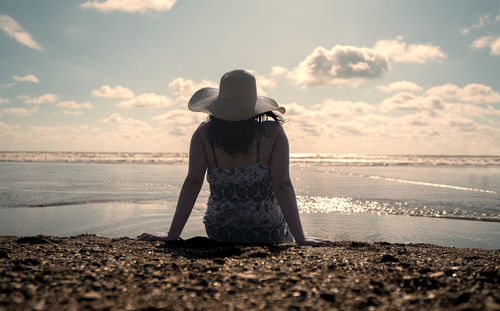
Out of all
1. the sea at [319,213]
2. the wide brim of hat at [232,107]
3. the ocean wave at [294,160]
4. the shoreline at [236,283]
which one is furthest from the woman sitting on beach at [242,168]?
the ocean wave at [294,160]

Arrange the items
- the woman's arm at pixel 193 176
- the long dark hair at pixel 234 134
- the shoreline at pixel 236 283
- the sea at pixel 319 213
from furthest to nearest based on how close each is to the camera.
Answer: the sea at pixel 319 213 < the woman's arm at pixel 193 176 < the long dark hair at pixel 234 134 < the shoreline at pixel 236 283

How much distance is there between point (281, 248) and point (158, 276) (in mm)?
1262

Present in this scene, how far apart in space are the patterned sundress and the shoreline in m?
0.56

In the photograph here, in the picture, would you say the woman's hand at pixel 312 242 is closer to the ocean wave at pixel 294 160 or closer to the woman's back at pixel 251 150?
the woman's back at pixel 251 150

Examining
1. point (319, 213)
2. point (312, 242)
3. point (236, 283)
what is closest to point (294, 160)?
point (319, 213)

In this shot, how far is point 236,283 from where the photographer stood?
2.06 m

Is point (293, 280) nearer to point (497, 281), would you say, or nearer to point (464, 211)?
point (497, 281)

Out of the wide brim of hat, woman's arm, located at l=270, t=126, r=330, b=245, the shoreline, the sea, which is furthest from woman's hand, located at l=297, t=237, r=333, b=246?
the sea

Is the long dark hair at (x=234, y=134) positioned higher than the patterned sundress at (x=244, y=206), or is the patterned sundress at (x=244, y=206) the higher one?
the long dark hair at (x=234, y=134)

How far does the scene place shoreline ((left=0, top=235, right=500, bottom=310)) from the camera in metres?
1.76

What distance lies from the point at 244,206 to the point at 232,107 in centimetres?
88

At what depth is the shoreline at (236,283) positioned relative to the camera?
176 centimetres

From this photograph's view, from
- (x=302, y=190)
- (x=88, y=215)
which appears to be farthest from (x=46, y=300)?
(x=302, y=190)

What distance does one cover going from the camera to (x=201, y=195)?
10.5m
